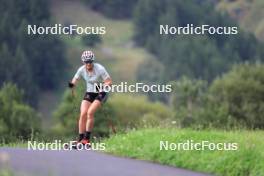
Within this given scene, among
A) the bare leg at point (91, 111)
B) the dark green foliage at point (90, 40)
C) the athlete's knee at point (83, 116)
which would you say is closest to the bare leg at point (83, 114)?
the athlete's knee at point (83, 116)

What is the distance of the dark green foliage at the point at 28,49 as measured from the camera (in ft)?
526

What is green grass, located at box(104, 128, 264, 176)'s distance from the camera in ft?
45.1

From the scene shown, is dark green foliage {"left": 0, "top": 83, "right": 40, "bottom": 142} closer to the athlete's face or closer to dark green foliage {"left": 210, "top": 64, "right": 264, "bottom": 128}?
dark green foliage {"left": 210, "top": 64, "right": 264, "bottom": 128}

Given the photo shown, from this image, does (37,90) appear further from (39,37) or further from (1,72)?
(39,37)

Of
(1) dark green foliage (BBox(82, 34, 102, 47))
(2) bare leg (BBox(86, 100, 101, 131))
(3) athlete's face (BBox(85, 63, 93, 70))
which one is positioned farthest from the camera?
(1) dark green foliage (BBox(82, 34, 102, 47))

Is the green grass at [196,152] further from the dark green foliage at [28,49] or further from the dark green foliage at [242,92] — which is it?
the dark green foliage at [28,49]

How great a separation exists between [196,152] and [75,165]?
2832 millimetres

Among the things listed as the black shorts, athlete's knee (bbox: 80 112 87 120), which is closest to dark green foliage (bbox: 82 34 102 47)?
athlete's knee (bbox: 80 112 87 120)

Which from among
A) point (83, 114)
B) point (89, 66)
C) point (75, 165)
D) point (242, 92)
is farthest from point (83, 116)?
point (242, 92)

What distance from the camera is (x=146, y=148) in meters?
15.8

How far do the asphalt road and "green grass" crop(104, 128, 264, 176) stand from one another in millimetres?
429

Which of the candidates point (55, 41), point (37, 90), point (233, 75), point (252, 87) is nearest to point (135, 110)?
point (233, 75)

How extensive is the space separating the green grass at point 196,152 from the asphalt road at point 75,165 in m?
0.43

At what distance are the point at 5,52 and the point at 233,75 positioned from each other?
285ft
